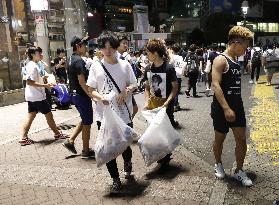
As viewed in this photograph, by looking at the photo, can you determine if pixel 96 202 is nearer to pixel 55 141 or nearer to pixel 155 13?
pixel 55 141

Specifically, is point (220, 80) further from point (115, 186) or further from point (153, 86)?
point (115, 186)

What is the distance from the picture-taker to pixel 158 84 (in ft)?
18.1

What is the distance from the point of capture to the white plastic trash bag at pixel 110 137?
446 centimetres

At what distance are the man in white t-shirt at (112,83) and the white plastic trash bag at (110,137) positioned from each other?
0.17 metres

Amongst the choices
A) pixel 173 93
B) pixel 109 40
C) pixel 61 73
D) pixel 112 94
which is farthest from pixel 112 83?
pixel 61 73

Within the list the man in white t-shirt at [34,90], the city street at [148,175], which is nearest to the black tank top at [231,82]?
the city street at [148,175]

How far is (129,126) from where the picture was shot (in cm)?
473

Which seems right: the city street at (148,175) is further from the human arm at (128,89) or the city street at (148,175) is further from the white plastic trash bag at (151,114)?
the human arm at (128,89)

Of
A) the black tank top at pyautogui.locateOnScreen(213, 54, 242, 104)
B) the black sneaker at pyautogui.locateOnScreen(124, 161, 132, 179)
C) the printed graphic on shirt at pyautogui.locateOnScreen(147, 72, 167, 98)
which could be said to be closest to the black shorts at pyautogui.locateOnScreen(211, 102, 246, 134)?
the black tank top at pyautogui.locateOnScreen(213, 54, 242, 104)

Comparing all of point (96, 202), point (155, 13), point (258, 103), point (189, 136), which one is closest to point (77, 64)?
point (96, 202)

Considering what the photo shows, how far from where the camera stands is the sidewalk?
14.7 ft

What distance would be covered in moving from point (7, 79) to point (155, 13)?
52514 mm

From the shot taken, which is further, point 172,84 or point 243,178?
point 172,84

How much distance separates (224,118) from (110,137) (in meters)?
1.49
